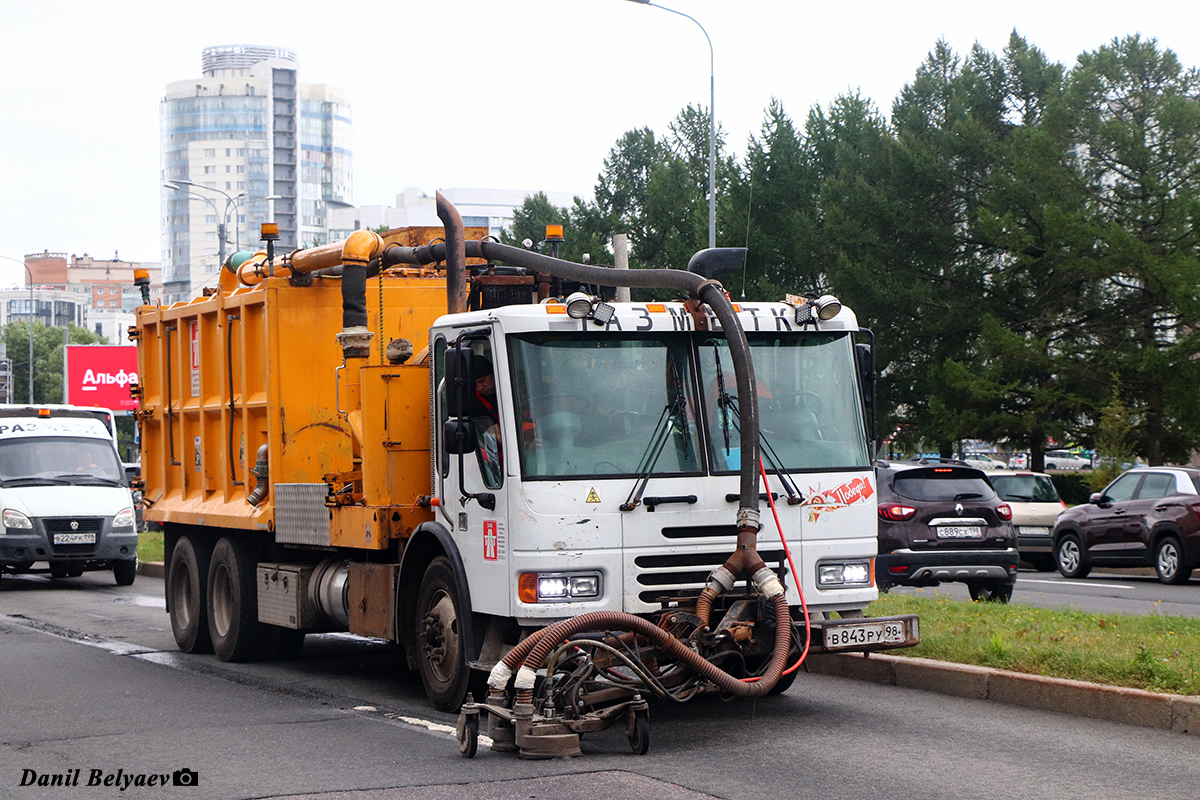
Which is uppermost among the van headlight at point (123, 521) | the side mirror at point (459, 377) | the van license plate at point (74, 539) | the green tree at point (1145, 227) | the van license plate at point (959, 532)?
the green tree at point (1145, 227)

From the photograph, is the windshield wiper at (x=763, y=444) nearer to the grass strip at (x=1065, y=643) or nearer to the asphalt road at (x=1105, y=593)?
the grass strip at (x=1065, y=643)

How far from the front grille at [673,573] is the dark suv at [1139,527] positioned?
13956 mm

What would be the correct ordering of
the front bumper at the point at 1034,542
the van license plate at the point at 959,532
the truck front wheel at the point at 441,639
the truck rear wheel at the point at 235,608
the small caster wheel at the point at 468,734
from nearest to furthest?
the small caster wheel at the point at 468,734 → the truck front wheel at the point at 441,639 → the truck rear wheel at the point at 235,608 → the van license plate at the point at 959,532 → the front bumper at the point at 1034,542

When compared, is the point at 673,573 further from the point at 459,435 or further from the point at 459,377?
the point at 459,377

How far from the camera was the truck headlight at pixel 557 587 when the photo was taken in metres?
8.23

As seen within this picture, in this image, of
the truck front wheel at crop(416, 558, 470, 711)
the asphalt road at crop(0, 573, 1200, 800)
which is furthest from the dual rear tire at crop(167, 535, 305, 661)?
the truck front wheel at crop(416, 558, 470, 711)

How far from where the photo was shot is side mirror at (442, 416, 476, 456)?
8.55 meters

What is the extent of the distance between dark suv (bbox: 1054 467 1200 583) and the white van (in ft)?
45.7

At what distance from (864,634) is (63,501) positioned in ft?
52.5

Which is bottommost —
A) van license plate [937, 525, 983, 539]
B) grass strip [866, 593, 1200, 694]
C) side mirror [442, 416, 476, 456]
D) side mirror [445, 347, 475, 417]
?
grass strip [866, 593, 1200, 694]

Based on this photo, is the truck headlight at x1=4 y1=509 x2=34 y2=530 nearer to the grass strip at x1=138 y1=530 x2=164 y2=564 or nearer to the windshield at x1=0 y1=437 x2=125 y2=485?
the windshield at x1=0 y1=437 x2=125 y2=485

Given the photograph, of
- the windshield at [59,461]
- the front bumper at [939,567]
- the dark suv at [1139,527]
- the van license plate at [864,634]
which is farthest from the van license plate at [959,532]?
the windshield at [59,461]

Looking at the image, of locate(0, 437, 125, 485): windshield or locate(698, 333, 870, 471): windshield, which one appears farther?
locate(0, 437, 125, 485): windshield

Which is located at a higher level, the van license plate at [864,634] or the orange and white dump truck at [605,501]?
the orange and white dump truck at [605,501]
